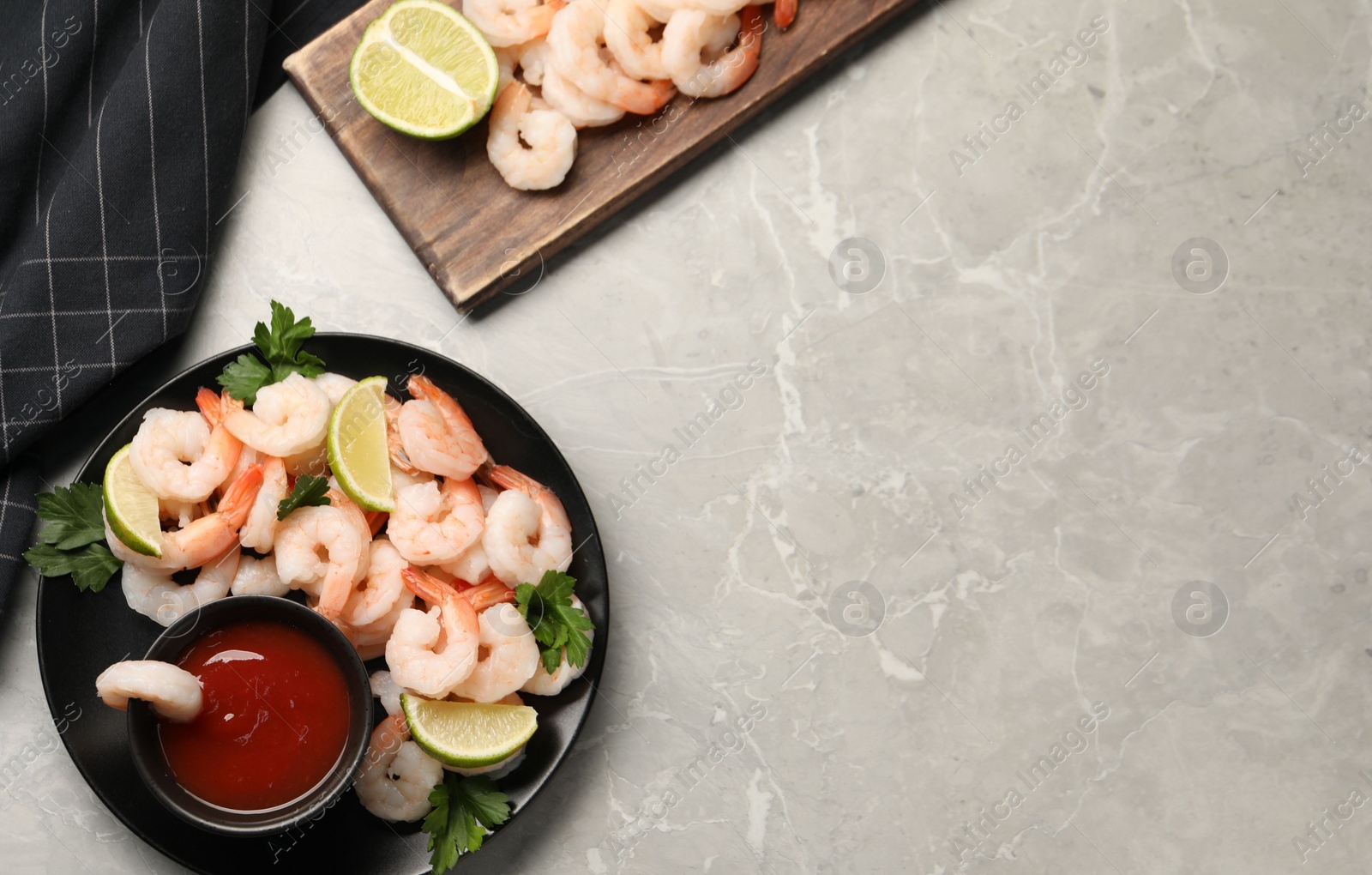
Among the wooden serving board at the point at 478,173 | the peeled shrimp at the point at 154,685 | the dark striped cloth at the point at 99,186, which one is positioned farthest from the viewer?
the wooden serving board at the point at 478,173

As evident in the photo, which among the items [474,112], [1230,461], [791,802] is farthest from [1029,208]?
[791,802]

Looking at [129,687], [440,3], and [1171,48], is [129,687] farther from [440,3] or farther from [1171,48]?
[1171,48]

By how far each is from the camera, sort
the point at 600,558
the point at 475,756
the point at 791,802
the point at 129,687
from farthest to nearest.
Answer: the point at 791,802, the point at 600,558, the point at 475,756, the point at 129,687

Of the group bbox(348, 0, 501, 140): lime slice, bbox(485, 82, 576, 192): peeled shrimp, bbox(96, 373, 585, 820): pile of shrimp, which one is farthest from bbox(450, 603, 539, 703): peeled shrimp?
bbox(348, 0, 501, 140): lime slice

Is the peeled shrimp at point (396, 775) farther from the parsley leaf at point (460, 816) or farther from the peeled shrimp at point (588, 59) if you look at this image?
the peeled shrimp at point (588, 59)

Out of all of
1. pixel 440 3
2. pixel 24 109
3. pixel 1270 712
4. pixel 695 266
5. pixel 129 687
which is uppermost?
pixel 24 109

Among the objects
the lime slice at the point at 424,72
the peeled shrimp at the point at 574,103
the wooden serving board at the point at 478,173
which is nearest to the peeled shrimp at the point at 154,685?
the wooden serving board at the point at 478,173
